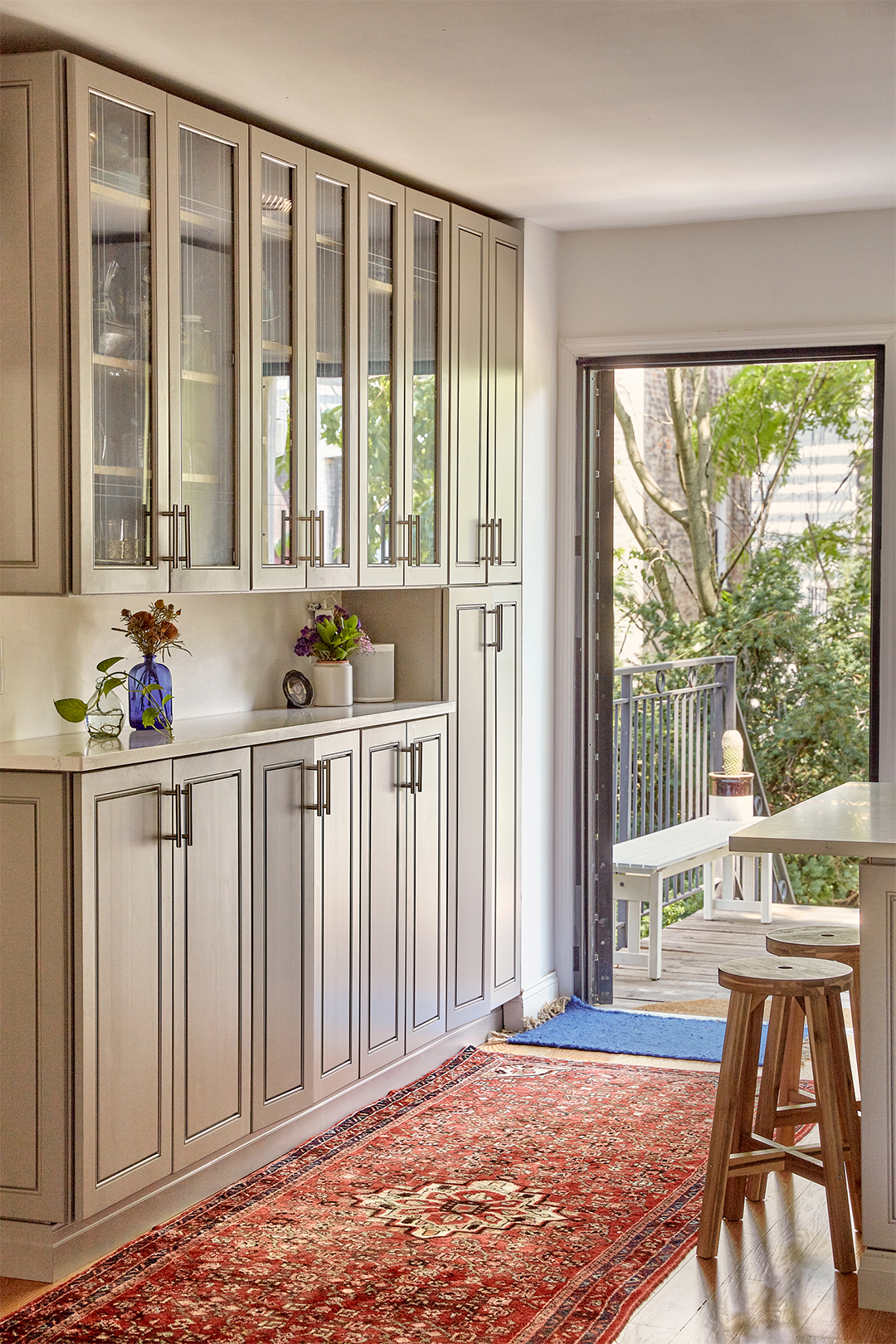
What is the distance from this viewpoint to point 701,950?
243 inches

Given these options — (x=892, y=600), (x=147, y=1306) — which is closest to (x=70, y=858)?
(x=147, y=1306)

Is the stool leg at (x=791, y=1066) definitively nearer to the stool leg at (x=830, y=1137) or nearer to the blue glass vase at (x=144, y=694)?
the stool leg at (x=830, y=1137)

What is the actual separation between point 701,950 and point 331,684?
2.63 m

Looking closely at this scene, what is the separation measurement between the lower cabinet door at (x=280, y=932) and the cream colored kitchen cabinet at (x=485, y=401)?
112 cm

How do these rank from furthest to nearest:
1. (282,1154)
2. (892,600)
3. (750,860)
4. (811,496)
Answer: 1. (811,496)
2. (750,860)
3. (892,600)
4. (282,1154)

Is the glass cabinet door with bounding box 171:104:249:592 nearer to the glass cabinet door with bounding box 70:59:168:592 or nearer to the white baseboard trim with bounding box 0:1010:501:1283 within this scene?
the glass cabinet door with bounding box 70:59:168:592

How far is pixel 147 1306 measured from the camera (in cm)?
285

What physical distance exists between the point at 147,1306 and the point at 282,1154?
888mm

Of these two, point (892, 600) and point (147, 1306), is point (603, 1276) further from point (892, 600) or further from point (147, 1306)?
point (892, 600)

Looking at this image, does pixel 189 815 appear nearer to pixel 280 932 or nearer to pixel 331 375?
pixel 280 932

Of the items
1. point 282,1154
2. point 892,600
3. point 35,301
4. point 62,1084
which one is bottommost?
point 282,1154

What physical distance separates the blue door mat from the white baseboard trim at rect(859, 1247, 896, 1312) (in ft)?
5.37

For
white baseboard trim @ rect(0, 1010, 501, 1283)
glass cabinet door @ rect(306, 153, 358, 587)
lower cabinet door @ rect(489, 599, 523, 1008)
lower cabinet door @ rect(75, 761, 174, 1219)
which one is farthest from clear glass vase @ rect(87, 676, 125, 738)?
lower cabinet door @ rect(489, 599, 523, 1008)

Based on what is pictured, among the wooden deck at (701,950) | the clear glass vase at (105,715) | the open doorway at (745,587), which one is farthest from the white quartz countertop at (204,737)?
the open doorway at (745,587)
